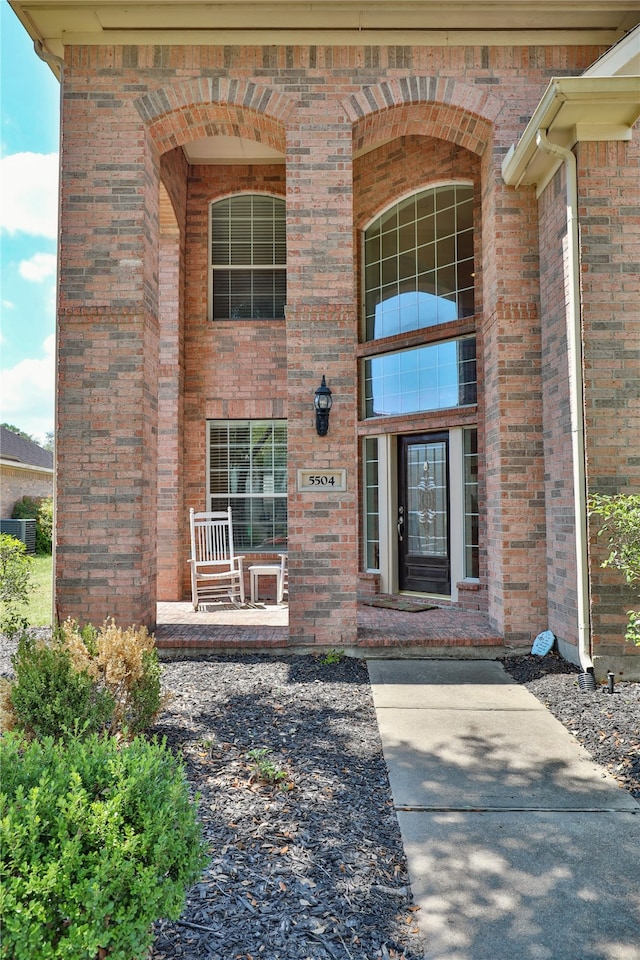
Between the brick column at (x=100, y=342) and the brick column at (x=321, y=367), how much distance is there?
1500 mm

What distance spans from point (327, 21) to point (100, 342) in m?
3.75

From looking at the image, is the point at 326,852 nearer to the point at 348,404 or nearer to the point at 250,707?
the point at 250,707

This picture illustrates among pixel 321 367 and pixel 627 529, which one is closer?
pixel 627 529

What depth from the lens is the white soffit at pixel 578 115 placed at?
4.48m

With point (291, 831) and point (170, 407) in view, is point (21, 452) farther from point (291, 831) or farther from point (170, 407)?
point (291, 831)

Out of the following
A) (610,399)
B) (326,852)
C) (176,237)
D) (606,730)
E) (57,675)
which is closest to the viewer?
(326,852)

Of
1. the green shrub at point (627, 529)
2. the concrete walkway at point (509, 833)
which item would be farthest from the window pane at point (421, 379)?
the concrete walkway at point (509, 833)

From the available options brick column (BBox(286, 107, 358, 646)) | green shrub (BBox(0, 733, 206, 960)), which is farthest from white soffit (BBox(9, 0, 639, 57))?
green shrub (BBox(0, 733, 206, 960))

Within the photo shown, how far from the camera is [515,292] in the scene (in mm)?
5684

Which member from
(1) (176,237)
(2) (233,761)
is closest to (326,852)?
(2) (233,761)

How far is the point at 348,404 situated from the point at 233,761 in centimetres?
339

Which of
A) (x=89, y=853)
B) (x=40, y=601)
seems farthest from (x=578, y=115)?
(x=40, y=601)

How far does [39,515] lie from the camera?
17.8 m

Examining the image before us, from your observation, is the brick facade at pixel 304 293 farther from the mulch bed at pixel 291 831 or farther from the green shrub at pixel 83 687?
the green shrub at pixel 83 687
